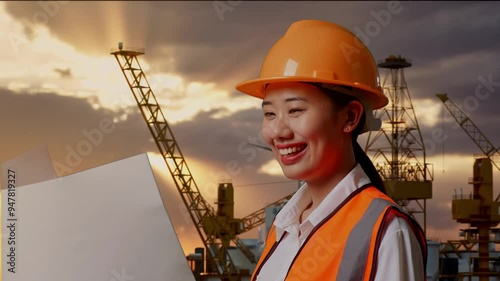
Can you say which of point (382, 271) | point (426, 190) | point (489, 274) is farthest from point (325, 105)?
point (426, 190)

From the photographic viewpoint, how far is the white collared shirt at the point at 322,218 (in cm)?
250

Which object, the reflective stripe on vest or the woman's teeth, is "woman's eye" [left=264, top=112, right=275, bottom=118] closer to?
the woman's teeth

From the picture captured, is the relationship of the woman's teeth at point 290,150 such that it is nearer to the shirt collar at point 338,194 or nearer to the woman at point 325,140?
the woman at point 325,140

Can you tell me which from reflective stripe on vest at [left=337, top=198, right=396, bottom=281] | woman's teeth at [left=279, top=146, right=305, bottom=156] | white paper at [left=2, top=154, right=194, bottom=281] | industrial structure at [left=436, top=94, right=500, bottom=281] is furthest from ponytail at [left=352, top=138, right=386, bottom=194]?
industrial structure at [left=436, top=94, right=500, bottom=281]

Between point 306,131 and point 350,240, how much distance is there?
0.42 metres

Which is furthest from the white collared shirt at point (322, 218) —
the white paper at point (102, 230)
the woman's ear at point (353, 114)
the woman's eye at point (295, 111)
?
the white paper at point (102, 230)

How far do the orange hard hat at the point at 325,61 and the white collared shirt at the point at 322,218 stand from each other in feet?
0.94

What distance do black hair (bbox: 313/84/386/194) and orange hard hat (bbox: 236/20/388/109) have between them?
0.02m

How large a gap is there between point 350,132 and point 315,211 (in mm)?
301

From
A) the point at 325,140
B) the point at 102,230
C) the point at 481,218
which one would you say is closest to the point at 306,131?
the point at 325,140

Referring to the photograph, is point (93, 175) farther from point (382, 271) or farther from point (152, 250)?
point (382, 271)

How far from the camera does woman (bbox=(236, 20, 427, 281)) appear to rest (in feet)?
8.69

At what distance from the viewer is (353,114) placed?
2891 mm

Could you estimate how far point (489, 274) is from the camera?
20.8 meters
